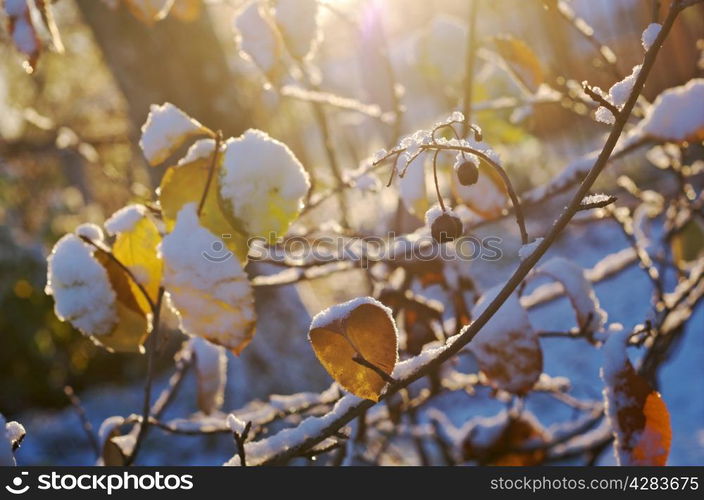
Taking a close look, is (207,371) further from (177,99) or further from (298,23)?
(177,99)

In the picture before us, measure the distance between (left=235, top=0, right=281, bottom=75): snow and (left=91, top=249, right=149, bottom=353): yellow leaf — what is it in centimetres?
33

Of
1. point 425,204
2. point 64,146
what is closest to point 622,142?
point 425,204

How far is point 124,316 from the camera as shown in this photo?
0.71 m

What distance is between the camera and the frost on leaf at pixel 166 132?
68 cm

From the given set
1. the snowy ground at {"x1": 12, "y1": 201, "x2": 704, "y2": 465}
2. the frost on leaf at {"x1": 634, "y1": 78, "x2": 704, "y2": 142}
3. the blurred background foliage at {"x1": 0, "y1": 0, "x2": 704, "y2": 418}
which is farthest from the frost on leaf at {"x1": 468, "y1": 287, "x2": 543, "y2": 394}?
the snowy ground at {"x1": 12, "y1": 201, "x2": 704, "y2": 465}

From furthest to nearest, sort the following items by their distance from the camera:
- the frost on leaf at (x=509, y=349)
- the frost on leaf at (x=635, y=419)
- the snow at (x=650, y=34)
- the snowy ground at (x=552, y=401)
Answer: the snowy ground at (x=552, y=401) → the frost on leaf at (x=509, y=349) → the frost on leaf at (x=635, y=419) → the snow at (x=650, y=34)

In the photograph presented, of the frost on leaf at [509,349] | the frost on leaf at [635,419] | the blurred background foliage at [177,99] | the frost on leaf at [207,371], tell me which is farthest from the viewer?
the blurred background foliage at [177,99]

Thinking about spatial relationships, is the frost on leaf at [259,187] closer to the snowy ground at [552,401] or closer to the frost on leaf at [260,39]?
the frost on leaf at [260,39]

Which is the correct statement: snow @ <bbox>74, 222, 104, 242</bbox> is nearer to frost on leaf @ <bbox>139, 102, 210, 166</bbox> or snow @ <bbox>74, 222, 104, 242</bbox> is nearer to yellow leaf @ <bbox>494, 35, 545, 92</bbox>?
frost on leaf @ <bbox>139, 102, 210, 166</bbox>

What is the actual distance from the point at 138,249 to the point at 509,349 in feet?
1.57

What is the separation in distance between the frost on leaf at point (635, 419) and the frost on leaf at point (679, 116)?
31 centimetres

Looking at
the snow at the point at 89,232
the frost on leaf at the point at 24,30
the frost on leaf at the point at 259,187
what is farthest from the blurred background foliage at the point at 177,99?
the frost on leaf at the point at 259,187

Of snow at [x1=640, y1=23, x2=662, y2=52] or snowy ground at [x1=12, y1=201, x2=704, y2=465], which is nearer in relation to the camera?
snow at [x1=640, y1=23, x2=662, y2=52]

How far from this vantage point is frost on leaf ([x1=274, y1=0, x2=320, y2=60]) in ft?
2.59
